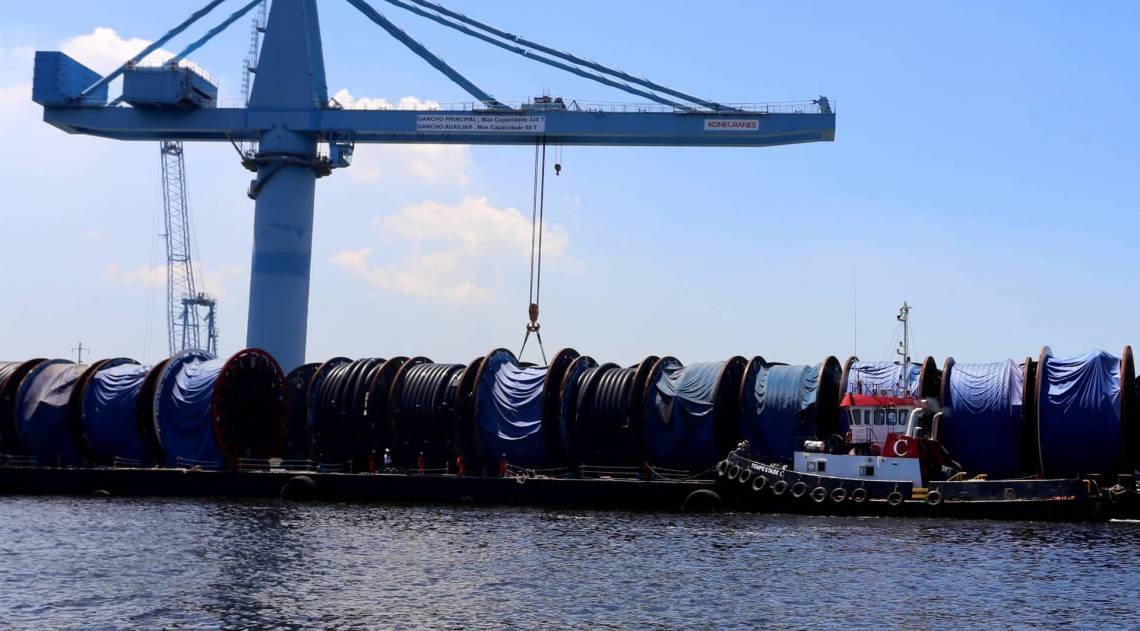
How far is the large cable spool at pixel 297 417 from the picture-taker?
5466 cm

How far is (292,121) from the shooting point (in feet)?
213

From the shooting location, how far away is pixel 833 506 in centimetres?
4259

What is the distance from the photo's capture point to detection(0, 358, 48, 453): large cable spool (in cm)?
5606

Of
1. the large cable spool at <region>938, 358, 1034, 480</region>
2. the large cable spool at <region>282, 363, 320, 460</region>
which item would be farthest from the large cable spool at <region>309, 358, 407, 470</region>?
the large cable spool at <region>938, 358, 1034, 480</region>

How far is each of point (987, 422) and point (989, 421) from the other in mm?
77

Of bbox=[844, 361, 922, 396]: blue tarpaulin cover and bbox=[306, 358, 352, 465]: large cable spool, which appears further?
bbox=[306, 358, 352, 465]: large cable spool

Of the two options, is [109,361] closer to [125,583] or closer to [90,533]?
[90,533]

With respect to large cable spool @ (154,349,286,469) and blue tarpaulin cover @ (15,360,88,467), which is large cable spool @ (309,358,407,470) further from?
blue tarpaulin cover @ (15,360,88,467)

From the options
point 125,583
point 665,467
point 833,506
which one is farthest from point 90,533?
point 833,506

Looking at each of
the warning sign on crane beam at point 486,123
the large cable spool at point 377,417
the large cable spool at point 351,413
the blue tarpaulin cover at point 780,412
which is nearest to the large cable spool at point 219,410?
the large cable spool at point 351,413

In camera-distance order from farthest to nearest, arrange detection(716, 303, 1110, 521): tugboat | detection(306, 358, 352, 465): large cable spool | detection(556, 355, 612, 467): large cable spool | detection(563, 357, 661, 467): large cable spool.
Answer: detection(306, 358, 352, 465): large cable spool, detection(556, 355, 612, 467): large cable spool, detection(563, 357, 661, 467): large cable spool, detection(716, 303, 1110, 521): tugboat

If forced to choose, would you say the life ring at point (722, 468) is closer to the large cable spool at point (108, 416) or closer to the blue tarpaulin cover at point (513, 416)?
the blue tarpaulin cover at point (513, 416)

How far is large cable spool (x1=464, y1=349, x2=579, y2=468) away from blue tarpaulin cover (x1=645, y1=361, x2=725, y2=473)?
3.92 m

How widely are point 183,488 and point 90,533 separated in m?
12.9
